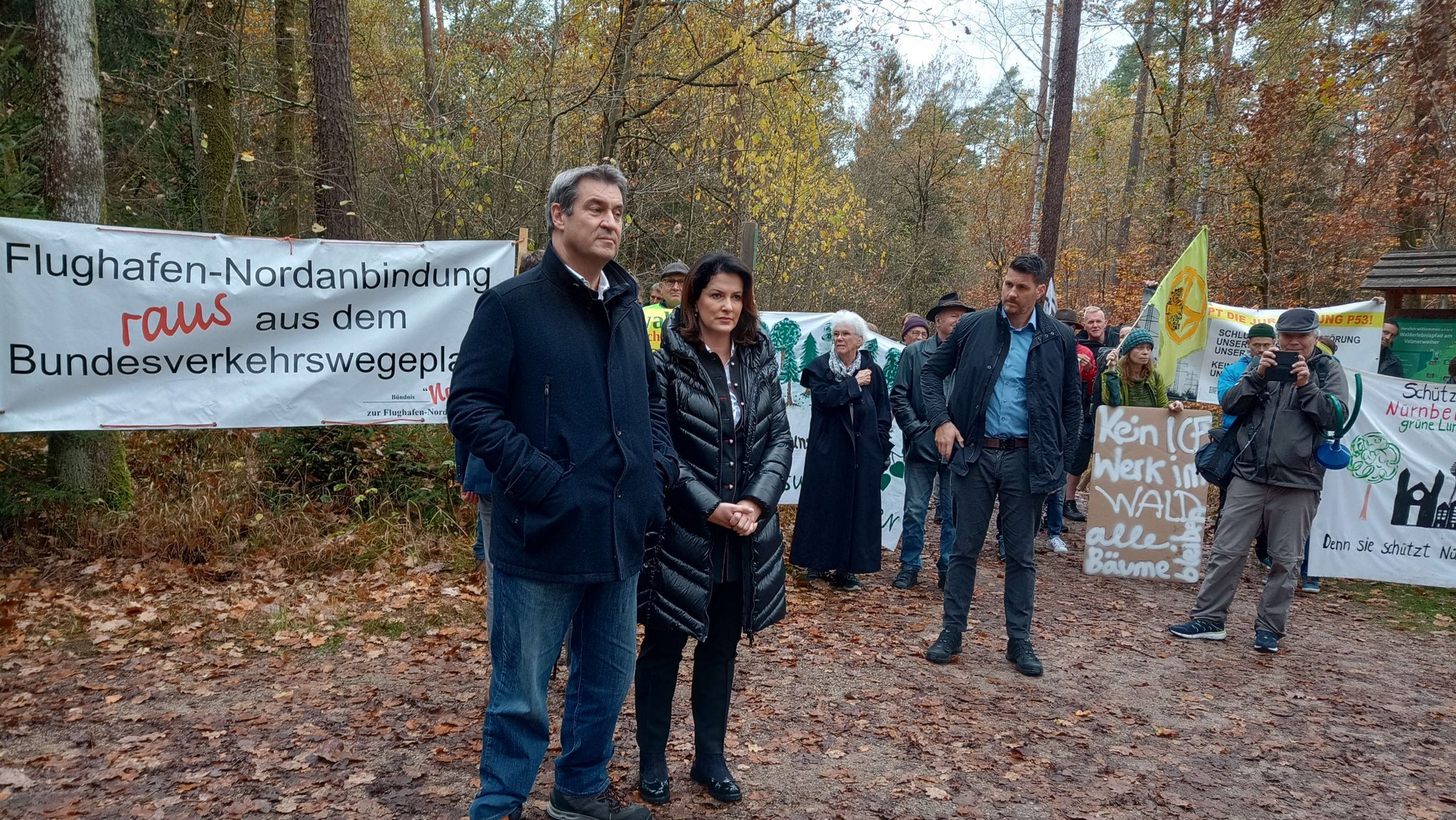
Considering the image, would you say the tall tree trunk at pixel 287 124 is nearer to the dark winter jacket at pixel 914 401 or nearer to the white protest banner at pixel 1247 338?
the dark winter jacket at pixel 914 401

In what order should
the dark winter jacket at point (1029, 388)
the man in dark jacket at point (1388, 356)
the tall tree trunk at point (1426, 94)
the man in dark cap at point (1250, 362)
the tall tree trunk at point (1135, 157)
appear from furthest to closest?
the tall tree trunk at point (1135, 157) → the tall tree trunk at point (1426, 94) → the man in dark jacket at point (1388, 356) → the man in dark cap at point (1250, 362) → the dark winter jacket at point (1029, 388)

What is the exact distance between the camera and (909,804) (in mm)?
3592

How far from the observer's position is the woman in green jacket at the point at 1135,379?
7.87 meters

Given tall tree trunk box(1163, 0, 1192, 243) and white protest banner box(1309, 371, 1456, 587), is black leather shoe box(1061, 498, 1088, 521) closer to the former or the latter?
white protest banner box(1309, 371, 1456, 587)

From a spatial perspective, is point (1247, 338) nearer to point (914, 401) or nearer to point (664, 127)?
point (914, 401)

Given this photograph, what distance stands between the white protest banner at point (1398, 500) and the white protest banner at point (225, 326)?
717 cm

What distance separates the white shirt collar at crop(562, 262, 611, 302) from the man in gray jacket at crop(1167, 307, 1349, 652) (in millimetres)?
4587

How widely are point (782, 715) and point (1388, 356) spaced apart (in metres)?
9.08

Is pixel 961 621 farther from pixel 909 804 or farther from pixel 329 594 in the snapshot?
pixel 329 594

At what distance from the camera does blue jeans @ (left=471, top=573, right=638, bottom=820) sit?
9.20ft

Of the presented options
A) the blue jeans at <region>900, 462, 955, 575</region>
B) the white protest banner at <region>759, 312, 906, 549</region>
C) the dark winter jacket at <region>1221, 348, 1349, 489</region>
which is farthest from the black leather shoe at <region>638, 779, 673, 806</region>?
the white protest banner at <region>759, 312, 906, 549</region>

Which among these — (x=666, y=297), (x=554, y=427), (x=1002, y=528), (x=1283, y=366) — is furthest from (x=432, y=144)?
(x=1283, y=366)

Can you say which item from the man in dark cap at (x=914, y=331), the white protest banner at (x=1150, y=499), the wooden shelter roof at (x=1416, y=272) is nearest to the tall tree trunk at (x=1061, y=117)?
the wooden shelter roof at (x=1416, y=272)

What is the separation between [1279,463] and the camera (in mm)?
5539
